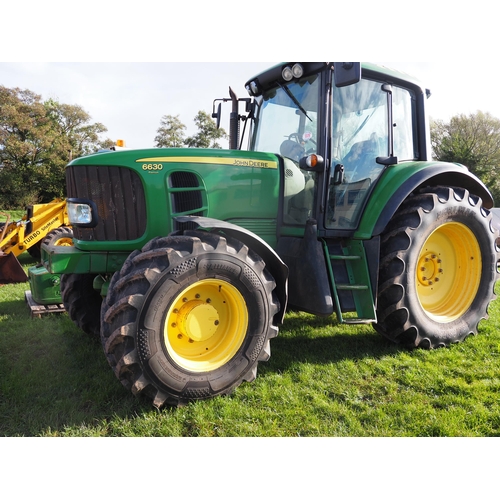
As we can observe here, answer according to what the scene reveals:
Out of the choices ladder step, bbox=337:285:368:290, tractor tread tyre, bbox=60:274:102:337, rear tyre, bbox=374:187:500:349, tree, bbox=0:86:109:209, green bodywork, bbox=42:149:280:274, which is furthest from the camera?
tree, bbox=0:86:109:209

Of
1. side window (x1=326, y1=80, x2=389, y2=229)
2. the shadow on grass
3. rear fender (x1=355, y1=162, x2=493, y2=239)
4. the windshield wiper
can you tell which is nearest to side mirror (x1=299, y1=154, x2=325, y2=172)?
side window (x1=326, y1=80, x2=389, y2=229)

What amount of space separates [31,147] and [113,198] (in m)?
22.4

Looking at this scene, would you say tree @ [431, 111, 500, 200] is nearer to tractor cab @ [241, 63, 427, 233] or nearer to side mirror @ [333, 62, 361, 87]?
tractor cab @ [241, 63, 427, 233]

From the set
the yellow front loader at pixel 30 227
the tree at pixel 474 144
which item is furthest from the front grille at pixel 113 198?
the tree at pixel 474 144

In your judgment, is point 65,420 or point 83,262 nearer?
point 65,420

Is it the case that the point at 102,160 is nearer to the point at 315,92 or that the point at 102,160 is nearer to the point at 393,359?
the point at 315,92

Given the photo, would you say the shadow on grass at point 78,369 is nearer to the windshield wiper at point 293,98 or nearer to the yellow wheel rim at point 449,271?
the yellow wheel rim at point 449,271

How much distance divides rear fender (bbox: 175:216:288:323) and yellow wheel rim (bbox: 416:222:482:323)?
166 centimetres

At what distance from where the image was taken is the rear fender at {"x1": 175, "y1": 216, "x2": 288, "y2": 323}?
296 centimetres

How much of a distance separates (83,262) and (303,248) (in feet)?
6.02

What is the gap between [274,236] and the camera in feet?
12.5

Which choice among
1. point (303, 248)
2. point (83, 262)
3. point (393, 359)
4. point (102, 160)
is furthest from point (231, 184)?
point (393, 359)

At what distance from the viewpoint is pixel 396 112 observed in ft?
13.5

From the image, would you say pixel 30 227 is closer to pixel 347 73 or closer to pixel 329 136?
pixel 329 136
